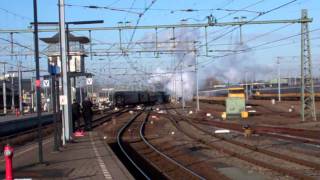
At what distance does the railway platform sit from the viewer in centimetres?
1496

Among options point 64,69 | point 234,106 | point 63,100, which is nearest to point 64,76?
point 64,69

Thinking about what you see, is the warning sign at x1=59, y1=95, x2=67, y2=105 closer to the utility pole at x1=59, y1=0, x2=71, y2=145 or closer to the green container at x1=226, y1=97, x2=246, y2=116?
the utility pole at x1=59, y1=0, x2=71, y2=145

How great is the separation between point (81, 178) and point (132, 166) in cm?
681

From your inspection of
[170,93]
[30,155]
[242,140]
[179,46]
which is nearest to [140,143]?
[242,140]

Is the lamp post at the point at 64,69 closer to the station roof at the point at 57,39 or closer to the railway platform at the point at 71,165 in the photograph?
the railway platform at the point at 71,165

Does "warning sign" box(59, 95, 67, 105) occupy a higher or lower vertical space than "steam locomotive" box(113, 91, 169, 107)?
higher

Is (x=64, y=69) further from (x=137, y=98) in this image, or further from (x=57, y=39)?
(x=137, y=98)

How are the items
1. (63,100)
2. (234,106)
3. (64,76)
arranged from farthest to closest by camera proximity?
(234,106), (64,76), (63,100)

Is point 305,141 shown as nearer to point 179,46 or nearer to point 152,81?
point 179,46

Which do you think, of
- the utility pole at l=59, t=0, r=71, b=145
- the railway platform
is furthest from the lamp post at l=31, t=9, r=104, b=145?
the railway platform

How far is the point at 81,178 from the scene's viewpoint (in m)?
14.3

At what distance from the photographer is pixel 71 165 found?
687 inches

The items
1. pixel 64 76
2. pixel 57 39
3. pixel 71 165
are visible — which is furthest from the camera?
pixel 57 39

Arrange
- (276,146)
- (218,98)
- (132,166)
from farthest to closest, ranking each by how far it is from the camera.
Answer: (218,98)
(276,146)
(132,166)
